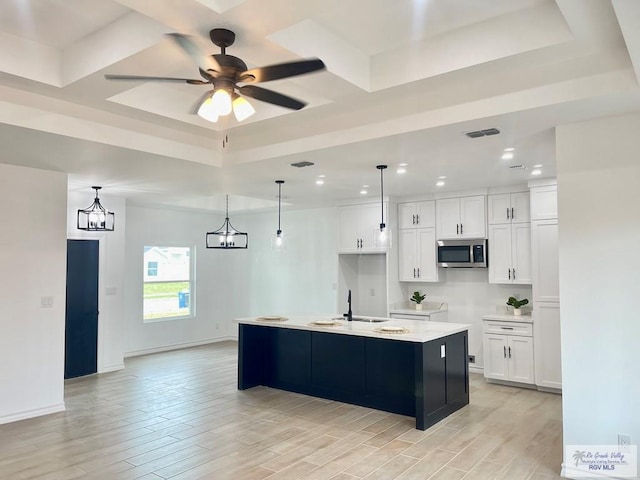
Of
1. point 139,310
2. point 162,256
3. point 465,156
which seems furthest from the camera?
point 162,256

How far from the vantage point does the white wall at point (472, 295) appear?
6.75 m

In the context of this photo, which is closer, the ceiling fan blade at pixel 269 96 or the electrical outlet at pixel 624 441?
the ceiling fan blade at pixel 269 96

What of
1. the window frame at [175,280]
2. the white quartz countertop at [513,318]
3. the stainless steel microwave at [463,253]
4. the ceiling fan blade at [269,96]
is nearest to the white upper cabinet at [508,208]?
the stainless steel microwave at [463,253]

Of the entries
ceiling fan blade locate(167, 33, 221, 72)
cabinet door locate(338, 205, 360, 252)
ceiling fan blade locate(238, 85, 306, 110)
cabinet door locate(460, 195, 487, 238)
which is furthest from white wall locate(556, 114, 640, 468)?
cabinet door locate(338, 205, 360, 252)

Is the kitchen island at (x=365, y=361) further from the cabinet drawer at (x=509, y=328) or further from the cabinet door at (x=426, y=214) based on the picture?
the cabinet door at (x=426, y=214)

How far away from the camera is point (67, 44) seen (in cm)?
321

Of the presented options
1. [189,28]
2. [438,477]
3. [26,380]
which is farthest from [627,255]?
[26,380]

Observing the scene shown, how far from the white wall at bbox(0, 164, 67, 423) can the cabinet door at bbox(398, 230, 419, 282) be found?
4.64 metres

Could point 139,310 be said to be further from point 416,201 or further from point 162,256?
point 416,201

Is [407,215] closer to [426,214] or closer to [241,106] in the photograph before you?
[426,214]

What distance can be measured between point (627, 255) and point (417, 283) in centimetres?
427

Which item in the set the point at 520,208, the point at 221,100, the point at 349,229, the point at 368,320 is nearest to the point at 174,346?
the point at 349,229

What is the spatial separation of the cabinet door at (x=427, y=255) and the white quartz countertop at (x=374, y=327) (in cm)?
171

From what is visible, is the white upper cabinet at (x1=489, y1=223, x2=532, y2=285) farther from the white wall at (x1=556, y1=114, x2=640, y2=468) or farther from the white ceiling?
the white wall at (x1=556, y1=114, x2=640, y2=468)
